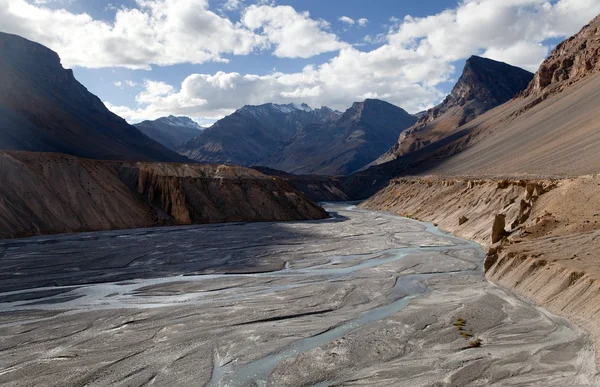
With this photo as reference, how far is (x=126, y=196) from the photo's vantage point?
2512 inches

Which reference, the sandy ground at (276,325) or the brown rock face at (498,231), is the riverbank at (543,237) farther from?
the sandy ground at (276,325)

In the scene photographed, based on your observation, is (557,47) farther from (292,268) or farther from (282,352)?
(282,352)

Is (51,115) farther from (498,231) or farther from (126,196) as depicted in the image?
(498,231)

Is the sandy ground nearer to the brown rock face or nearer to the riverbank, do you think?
the riverbank

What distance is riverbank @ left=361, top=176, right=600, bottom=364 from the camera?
62.5 feet

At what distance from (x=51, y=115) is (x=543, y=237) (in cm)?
13498

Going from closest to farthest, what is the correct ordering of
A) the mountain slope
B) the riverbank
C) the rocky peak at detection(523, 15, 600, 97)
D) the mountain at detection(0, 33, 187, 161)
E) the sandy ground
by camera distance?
1. the sandy ground
2. the riverbank
3. the mountain slope
4. the mountain at detection(0, 33, 187, 161)
5. the rocky peak at detection(523, 15, 600, 97)

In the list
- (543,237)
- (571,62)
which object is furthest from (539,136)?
(543,237)

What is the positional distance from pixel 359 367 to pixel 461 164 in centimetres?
10418

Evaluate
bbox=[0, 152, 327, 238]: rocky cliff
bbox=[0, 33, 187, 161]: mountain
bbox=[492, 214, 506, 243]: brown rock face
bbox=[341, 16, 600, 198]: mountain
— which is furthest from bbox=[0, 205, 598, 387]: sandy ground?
bbox=[0, 33, 187, 161]: mountain

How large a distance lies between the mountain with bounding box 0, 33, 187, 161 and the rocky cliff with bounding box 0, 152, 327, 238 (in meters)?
49.3

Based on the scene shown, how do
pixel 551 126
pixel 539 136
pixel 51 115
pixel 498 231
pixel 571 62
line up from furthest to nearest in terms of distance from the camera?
1. pixel 51 115
2. pixel 571 62
3. pixel 551 126
4. pixel 539 136
5. pixel 498 231

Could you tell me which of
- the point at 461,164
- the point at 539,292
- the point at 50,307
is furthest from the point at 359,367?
the point at 461,164

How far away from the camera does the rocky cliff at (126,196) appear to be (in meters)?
51.7
